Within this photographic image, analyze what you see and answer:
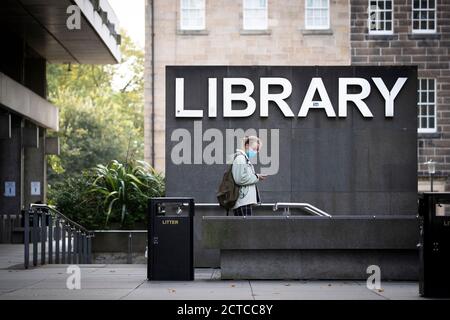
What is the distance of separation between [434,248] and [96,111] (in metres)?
53.3

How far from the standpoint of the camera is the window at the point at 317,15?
1622 inches

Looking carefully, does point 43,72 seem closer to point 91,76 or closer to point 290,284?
point 290,284

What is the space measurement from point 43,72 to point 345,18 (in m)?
13.6

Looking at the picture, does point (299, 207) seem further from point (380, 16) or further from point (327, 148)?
point (380, 16)

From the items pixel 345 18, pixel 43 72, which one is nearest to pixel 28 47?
pixel 43 72

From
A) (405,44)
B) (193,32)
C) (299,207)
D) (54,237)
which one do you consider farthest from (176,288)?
(405,44)

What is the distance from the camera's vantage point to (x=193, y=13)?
41156 millimetres

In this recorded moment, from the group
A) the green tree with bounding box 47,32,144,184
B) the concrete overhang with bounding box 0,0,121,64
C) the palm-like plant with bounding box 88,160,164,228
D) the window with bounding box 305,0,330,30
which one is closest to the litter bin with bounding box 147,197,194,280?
the palm-like plant with bounding box 88,160,164,228

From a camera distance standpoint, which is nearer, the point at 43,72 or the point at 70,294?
the point at 70,294

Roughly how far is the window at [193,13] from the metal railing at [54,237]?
21.6 meters

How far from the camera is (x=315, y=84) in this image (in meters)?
17.7

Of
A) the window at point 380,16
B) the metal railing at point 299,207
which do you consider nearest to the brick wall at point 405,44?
the window at point 380,16

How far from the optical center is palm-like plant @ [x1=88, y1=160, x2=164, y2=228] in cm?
2137

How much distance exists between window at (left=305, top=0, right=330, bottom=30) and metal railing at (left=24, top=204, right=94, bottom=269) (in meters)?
22.8
